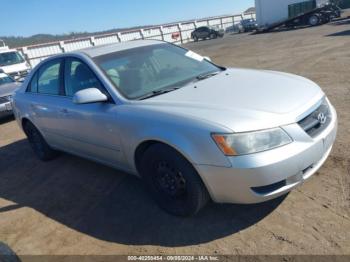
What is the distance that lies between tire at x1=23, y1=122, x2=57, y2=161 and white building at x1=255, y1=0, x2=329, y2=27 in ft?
107

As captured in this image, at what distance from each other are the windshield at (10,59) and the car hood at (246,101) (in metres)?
15.5

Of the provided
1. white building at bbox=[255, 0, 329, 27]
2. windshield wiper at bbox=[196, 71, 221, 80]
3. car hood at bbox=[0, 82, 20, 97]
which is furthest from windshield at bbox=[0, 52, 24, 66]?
white building at bbox=[255, 0, 329, 27]

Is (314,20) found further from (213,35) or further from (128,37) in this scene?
(128,37)

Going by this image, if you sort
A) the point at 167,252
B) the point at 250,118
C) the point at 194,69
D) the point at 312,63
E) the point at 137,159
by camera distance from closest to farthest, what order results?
the point at 250,118 → the point at 167,252 → the point at 137,159 → the point at 194,69 → the point at 312,63

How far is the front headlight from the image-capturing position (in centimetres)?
269

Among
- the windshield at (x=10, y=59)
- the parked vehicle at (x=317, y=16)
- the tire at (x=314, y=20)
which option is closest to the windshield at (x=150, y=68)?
the windshield at (x=10, y=59)

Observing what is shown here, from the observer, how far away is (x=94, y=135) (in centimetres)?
393

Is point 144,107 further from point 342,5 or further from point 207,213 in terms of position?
point 342,5

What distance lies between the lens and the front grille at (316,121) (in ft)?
9.55

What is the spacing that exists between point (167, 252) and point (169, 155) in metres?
0.82

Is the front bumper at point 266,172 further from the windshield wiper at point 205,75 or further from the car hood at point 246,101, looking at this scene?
the windshield wiper at point 205,75

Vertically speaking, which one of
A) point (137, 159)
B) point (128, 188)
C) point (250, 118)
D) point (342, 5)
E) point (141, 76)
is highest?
point (141, 76)

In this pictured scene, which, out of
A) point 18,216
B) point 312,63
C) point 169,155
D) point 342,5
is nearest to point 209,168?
point 169,155

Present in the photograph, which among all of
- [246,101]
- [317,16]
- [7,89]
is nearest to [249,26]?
[317,16]
